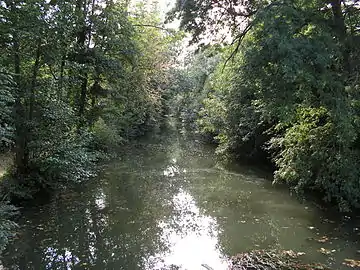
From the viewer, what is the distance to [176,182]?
1385 cm

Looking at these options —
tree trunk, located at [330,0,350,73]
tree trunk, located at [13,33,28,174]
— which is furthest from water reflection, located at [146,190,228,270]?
tree trunk, located at [330,0,350,73]

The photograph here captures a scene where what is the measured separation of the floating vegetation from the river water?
0.24 metres

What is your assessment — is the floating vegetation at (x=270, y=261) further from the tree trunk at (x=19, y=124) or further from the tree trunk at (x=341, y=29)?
the tree trunk at (x=19, y=124)

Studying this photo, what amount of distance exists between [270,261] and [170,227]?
2886 millimetres

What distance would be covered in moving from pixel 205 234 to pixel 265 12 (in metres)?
5.20

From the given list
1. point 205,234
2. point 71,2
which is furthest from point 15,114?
point 205,234

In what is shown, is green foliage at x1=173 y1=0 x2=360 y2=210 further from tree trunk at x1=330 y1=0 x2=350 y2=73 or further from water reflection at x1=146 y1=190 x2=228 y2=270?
water reflection at x1=146 y1=190 x2=228 y2=270

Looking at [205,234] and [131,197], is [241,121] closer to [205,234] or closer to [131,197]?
[131,197]

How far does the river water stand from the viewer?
6.88 m

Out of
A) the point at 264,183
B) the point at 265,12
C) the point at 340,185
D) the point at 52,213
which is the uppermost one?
the point at 265,12

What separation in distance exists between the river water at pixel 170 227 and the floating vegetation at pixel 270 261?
0.24 m

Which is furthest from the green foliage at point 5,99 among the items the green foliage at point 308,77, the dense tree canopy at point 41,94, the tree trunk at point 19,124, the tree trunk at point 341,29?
the tree trunk at point 341,29

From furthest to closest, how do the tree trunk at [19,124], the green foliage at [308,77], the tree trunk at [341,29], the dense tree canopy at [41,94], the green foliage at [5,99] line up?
the tree trunk at [19,124]
the dense tree canopy at [41,94]
the tree trunk at [341,29]
the green foliage at [308,77]
the green foliage at [5,99]

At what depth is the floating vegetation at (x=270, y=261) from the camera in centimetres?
642
